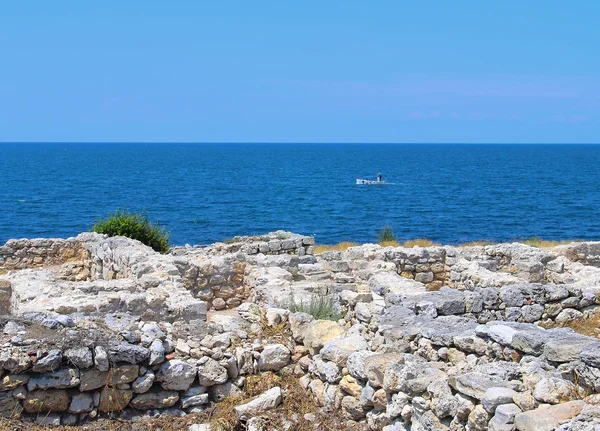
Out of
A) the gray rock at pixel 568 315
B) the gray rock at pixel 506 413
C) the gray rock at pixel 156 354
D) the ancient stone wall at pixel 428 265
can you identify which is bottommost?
the ancient stone wall at pixel 428 265

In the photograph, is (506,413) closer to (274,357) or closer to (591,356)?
(591,356)

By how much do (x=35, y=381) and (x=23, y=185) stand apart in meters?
80.2

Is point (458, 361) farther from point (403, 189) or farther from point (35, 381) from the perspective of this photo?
point (403, 189)

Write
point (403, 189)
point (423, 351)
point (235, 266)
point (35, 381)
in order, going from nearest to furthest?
point (35, 381) < point (423, 351) < point (235, 266) < point (403, 189)

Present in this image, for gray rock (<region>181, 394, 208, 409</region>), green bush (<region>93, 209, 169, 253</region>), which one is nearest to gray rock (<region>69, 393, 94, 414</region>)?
gray rock (<region>181, 394, 208, 409</region>)

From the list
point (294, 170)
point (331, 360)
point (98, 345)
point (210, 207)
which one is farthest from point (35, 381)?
point (294, 170)

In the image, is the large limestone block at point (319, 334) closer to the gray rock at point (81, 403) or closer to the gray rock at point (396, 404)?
the gray rock at point (396, 404)

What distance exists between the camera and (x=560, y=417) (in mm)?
4754

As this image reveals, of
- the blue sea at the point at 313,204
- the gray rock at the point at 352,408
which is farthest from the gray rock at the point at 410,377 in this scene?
the blue sea at the point at 313,204

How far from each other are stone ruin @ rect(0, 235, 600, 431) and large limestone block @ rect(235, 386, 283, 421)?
0.01 m

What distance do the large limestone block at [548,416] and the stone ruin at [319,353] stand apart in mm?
13

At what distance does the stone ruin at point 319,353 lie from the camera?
18.2 feet

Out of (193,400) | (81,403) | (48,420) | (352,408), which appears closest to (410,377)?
(352,408)

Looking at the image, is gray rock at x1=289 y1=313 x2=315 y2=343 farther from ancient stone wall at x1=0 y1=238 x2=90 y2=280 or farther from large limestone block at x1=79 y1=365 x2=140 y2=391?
ancient stone wall at x1=0 y1=238 x2=90 y2=280
